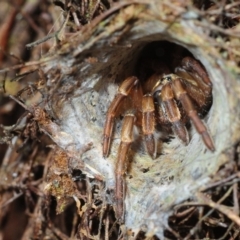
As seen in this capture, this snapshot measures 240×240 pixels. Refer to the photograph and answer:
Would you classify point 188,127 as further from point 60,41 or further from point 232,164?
point 60,41

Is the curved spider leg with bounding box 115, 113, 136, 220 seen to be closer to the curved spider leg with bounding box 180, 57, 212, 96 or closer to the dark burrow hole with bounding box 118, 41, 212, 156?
the dark burrow hole with bounding box 118, 41, 212, 156

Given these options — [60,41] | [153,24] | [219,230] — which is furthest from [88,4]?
[219,230]

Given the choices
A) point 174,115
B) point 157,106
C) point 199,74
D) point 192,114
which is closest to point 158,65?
point 157,106

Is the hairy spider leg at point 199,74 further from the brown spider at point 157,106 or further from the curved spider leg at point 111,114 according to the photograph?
the curved spider leg at point 111,114

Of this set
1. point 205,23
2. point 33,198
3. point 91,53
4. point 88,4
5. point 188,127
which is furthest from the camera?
point 33,198

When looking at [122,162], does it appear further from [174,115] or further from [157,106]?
[157,106]

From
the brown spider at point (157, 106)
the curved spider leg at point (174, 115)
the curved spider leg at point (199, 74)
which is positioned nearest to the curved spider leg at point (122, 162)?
the brown spider at point (157, 106)
